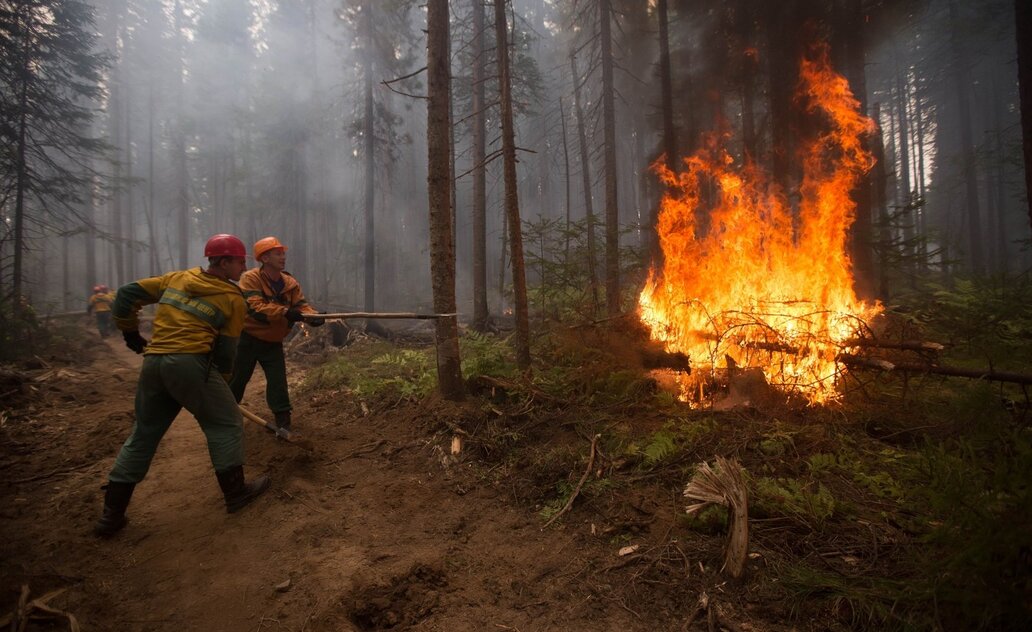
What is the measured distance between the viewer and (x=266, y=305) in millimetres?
5301

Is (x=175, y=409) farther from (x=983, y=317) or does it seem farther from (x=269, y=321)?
(x=983, y=317)

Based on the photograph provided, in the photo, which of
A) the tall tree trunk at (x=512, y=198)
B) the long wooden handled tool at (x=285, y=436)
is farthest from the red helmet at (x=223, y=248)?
the tall tree trunk at (x=512, y=198)

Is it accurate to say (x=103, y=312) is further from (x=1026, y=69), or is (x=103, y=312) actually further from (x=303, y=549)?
(x=1026, y=69)

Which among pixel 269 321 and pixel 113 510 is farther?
pixel 269 321

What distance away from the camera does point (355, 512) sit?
157 inches

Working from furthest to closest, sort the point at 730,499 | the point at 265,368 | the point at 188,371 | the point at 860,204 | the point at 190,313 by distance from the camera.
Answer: the point at 860,204 < the point at 265,368 < the point at 190,313 < the point at 188,371 < the point at 730,499

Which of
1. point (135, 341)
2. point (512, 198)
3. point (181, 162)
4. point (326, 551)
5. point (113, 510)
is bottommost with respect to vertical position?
point (326, 551)

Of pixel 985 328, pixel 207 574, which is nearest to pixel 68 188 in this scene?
pixel 207 574

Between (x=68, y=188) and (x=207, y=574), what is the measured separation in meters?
19.8

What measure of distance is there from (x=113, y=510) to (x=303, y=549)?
74.2 inches

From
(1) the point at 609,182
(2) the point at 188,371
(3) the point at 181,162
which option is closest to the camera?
(2) the point at 188,371

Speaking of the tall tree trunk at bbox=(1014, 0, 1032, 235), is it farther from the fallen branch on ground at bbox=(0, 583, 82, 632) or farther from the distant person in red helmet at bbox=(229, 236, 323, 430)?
the fallen branch on ground at bbox=(0, 583, 82, 632)

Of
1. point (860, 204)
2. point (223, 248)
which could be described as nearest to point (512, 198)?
point (223, 248)

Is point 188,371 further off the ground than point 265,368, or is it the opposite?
point 188,371
